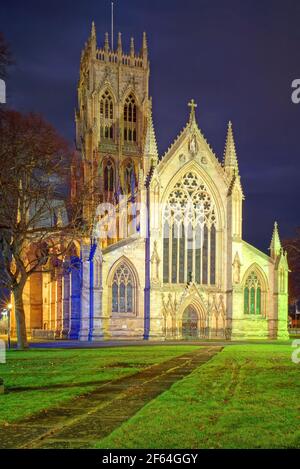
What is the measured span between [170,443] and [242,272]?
44.4 meters

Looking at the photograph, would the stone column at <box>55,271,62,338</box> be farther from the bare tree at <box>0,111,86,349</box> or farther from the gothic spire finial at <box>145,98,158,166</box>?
the bare tree at <box>0,111,86,349</box>

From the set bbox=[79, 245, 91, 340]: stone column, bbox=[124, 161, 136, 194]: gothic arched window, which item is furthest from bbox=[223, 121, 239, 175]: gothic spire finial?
bbox=[124, 161, 136, 194]: gothic arched window

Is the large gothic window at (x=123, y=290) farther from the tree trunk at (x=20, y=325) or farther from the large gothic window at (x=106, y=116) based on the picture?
the large gothic window at (x=106, y=116)

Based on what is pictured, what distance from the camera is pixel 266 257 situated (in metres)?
54.2

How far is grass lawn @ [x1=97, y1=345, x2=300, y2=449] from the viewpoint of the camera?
31.5 feet

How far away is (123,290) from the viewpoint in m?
50.7

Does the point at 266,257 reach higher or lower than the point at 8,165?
lower

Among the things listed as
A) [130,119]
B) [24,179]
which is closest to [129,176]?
[130,119]

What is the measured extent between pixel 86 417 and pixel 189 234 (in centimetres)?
4130

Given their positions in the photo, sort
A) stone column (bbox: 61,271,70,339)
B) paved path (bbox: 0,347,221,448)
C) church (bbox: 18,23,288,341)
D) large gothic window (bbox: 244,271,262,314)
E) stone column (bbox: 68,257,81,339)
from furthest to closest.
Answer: stone column (bbox: 61,271,70,339)
large gothic window (bbox: 244,271,262,314)
stone column (bbox: 68,257,81,339)
church (bbox: 18,23,288,341)
paved path (bbox: 0,347,221,448)

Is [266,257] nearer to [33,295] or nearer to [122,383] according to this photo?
[33,295]

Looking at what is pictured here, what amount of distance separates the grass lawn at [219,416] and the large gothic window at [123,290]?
31.7 meters

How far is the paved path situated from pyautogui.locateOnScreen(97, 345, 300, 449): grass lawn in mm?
356

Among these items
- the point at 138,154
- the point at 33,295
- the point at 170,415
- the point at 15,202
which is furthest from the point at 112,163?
the point at 170,415
